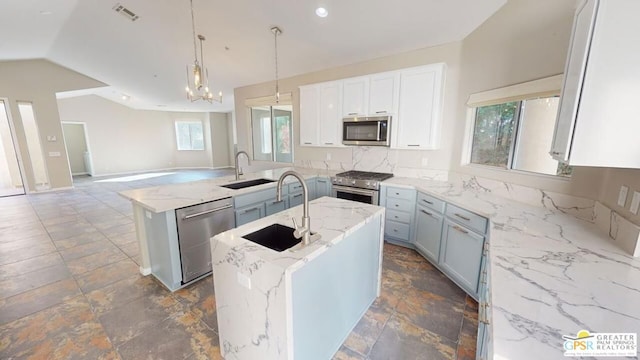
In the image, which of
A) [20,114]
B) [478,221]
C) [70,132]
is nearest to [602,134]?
[478,221]

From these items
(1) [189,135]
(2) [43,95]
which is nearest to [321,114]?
(2) [43,95]

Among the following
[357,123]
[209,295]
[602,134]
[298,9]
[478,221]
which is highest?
[298,9]

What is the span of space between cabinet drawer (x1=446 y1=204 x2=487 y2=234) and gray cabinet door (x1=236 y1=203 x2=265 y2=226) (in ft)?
7.00

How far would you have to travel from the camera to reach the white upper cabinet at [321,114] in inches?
155

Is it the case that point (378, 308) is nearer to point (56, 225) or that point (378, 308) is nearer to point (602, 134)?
point (602, 134)

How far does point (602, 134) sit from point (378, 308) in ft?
6.13

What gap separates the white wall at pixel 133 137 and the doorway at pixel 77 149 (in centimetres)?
94

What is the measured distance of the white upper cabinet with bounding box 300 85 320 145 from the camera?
4.17m

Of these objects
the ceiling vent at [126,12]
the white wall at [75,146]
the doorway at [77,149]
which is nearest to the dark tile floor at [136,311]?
the ceiling vent at [126,12]

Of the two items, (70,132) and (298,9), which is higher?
(298,9)

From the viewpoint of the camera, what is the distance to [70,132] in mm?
9117

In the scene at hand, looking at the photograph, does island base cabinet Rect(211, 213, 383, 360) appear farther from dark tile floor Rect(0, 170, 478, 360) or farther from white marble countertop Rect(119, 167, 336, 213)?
white marble countertop Rect(119, 167, 336, 213)

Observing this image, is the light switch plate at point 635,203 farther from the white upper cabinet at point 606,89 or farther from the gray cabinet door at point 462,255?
the gray cabinet door at point 462,255

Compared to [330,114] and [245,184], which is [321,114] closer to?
[330,114]
